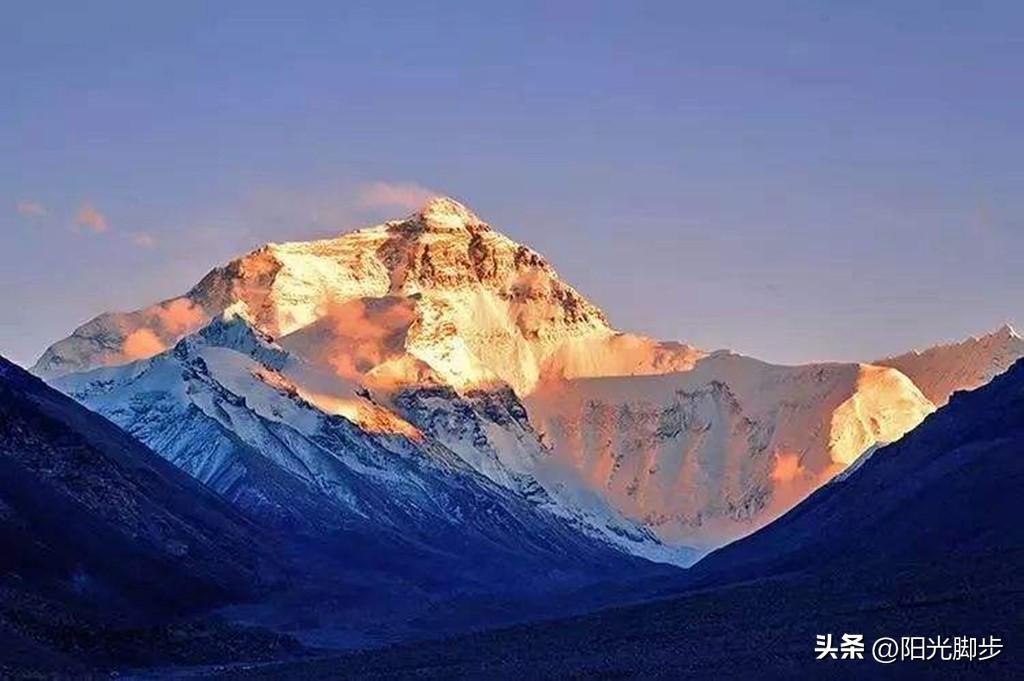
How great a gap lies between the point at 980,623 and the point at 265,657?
6403cm

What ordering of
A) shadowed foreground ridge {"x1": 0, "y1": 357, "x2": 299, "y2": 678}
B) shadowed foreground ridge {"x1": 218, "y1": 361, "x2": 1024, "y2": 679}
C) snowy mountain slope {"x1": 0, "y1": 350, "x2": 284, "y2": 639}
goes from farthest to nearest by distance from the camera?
snowy mountain slope {"x1": 0, "y1": 350, "x2": 284, "y2": 639}
shadowed foreground ridge {"x1": 0, "y1": 357, "x2": 299, "y2": 678}
shadowed foreground ridge {"x1": 218, "y1": 361, "x2": 1024, "y2": 679}

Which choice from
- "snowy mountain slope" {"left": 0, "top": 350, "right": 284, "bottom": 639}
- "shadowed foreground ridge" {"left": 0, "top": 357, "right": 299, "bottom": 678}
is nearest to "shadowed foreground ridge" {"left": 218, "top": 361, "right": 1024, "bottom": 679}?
"shadowed foreground ridge" {"left": 0, "top": 357, "right": 299, "bottom": 678}

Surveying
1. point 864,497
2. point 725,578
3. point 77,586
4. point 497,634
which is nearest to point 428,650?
point 497,634

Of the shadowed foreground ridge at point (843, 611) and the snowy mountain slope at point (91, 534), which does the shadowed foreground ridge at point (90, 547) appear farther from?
the shadowed foreground ridge at point (843, 611)

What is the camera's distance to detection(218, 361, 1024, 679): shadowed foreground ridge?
247 ft

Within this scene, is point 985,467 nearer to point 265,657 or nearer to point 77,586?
point 265,657

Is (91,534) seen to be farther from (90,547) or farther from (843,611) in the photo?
(843,611)

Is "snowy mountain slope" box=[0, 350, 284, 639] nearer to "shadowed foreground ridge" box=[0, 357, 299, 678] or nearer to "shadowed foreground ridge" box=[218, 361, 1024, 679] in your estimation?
"shadowed foreground ridge" box=[0, 357, 299, 678]

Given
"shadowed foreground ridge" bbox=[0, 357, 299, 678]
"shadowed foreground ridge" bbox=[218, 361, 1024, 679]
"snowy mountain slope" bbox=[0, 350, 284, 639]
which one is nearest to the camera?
"shadowed foreground ridge" bbox=[218, 361, 1024, 679]

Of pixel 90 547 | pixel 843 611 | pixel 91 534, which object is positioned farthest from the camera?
pixel 91 534

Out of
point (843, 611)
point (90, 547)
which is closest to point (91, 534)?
point (90, 547)

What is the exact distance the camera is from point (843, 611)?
294 ft

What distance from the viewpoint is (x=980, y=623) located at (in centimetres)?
7469

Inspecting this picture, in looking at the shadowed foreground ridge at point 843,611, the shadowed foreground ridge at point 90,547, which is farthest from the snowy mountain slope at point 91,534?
the shadowed foreground ridge at point 843,611
